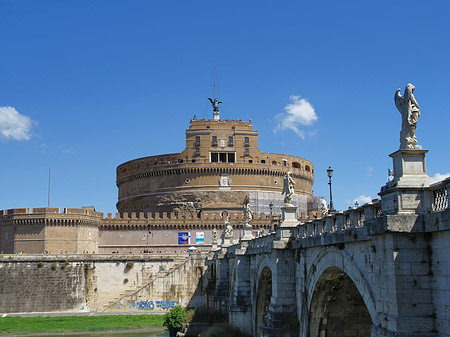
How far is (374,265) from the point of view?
468 inches

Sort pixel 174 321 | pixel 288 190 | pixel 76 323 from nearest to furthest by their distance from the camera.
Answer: pixel 288 190
pixel 174 321
pixel 76 323

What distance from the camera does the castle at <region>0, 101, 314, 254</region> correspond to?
62.2 m

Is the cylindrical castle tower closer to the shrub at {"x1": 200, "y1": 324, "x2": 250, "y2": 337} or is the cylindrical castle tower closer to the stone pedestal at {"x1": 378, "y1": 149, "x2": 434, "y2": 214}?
the shrub at {"x1": 200, "y1": 324, "x2": 250, "y2": 337}

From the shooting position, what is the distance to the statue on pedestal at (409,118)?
10.8m

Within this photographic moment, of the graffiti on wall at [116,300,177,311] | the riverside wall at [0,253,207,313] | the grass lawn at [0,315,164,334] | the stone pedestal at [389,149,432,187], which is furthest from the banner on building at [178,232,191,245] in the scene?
the stone pedestal at [389,149,432,187]

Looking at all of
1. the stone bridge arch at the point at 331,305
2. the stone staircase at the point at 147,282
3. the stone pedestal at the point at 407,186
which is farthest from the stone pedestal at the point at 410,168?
the stone staircase at the point at 147,282

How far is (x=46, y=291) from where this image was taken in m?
49.7

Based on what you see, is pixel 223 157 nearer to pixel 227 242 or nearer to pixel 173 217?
pixel 173 217

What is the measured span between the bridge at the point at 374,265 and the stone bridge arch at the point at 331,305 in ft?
0.11

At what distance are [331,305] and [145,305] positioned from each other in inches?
1344

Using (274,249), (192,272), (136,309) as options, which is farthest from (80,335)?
(274,249)

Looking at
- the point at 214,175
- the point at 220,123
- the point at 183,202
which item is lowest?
the point at 183,202

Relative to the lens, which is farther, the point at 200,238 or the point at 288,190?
the point at 200,238

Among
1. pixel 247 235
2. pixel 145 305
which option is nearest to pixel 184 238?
pixel 145 305
